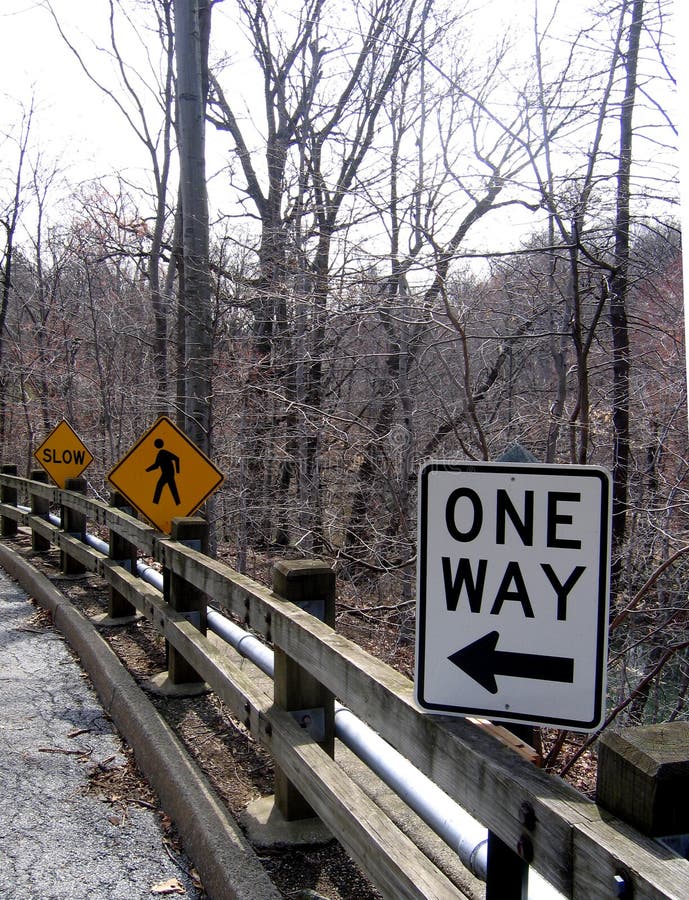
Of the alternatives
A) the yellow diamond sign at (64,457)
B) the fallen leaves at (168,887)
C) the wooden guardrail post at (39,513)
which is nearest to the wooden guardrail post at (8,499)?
the wooden guardrail post at (39,513)

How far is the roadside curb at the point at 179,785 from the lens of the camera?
314cm

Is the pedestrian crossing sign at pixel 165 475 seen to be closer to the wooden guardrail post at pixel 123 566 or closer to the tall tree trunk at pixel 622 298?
the wooden guardrail post at pixel 123 566

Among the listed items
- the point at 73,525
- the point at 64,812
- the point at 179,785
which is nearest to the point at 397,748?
the point at 179,785

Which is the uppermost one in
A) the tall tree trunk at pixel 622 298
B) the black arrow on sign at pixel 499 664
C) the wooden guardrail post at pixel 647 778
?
the tall tree trunk at pixel 622 298

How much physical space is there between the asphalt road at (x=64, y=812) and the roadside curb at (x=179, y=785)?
0.34ft

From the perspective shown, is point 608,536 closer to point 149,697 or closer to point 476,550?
point 476,550

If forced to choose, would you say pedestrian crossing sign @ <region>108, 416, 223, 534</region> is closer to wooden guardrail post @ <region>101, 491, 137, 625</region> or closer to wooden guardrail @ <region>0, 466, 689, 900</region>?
wooden guardrail post @ <region>101, 491, 137, 625</region>

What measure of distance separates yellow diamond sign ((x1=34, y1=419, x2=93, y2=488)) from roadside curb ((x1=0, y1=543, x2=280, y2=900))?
389 centimetres

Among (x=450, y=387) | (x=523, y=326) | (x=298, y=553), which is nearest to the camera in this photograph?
(x=523, y=326)

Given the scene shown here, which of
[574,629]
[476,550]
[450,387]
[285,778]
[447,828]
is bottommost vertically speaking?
[285,778]

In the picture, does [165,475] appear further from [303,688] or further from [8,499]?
[8,499]

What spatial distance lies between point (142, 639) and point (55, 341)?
19974 millimetres

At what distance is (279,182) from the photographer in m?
17.2

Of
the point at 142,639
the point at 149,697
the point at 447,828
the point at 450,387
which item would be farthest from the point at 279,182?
the point at 447,828
